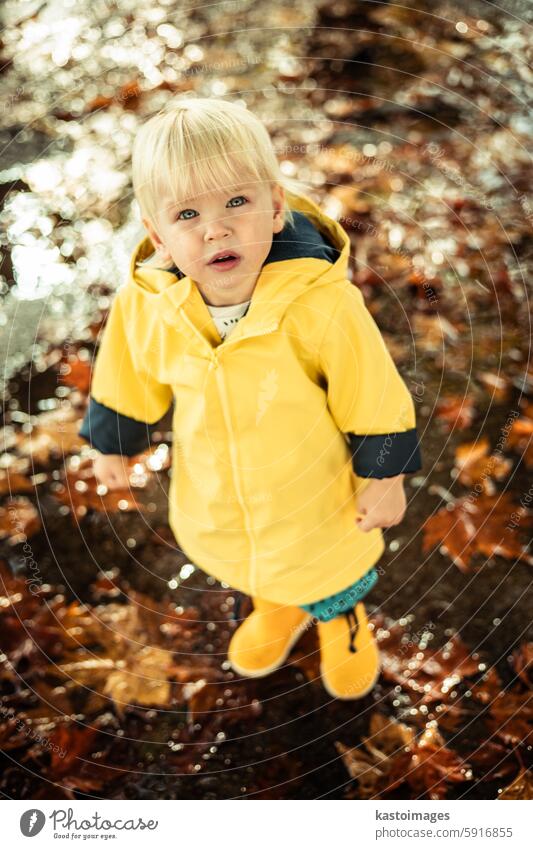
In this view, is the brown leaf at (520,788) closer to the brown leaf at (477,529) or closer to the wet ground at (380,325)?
the wet ground at (380,325)

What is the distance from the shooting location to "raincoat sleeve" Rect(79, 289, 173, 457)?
1.17 meters

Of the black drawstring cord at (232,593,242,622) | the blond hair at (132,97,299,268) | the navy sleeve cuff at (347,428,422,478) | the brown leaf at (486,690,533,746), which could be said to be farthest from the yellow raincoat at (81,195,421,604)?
the brown leaf at (486,690,533,746)

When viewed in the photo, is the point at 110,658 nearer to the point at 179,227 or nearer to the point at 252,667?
the point at 252,667

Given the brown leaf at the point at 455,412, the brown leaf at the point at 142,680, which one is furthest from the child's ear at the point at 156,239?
the brown leaf at the point at 455,412

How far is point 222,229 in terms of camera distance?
936 mm

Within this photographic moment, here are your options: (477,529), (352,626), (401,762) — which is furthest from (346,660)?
(477,529)

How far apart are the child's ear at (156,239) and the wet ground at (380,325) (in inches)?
32.2

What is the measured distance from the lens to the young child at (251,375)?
942 millimetres

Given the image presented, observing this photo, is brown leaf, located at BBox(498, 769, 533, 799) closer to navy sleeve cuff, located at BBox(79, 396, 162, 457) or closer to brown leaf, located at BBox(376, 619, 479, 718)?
brown leaf, located at BBox(376, 619, 479, 718)

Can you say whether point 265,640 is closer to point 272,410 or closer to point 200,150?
point 272,410
